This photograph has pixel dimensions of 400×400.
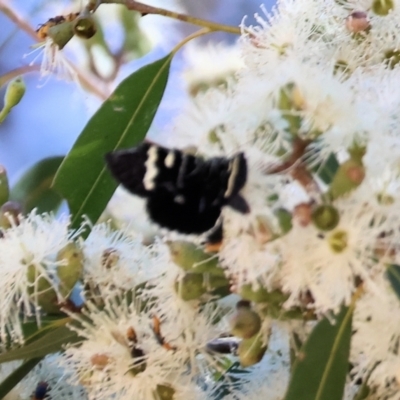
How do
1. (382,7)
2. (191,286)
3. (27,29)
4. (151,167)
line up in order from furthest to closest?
1. (27,29)
2. (382,7)
3. (191,286)
4. (151,167)

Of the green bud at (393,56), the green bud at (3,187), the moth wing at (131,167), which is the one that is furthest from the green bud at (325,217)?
the green bud at (3,187)

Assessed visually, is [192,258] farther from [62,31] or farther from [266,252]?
[62,31]

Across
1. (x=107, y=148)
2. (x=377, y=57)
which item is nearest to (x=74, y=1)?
(x=107, y=148)

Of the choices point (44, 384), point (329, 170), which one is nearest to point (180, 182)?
point (329, 170)

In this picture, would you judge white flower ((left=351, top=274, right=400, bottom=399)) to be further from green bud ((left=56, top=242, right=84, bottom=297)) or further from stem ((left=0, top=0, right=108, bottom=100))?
stem ((left=0, top=0, right=108, bottom=100))

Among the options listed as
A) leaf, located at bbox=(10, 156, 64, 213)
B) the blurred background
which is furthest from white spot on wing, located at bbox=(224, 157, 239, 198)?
the blurred background
